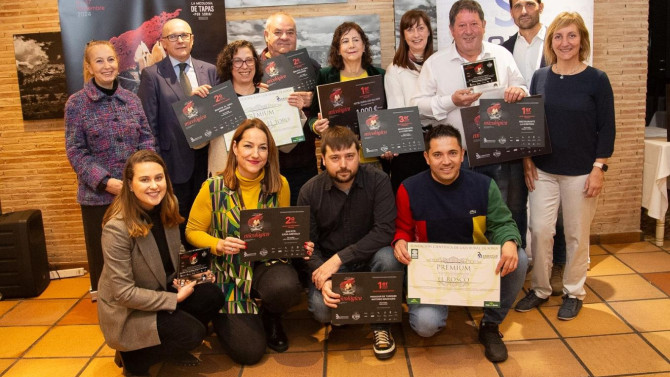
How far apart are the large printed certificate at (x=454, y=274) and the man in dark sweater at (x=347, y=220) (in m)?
0.17

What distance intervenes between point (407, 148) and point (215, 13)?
1774mm

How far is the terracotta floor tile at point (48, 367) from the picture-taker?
310 centimetres

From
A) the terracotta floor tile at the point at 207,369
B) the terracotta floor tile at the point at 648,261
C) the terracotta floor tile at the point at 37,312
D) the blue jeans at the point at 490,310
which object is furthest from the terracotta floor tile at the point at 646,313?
the terracotta floor tile at the point at 37,312

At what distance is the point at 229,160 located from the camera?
3189 mm

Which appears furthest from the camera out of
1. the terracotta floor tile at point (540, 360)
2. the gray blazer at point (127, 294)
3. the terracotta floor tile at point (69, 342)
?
the terracotta floor tile at point (69, 342)

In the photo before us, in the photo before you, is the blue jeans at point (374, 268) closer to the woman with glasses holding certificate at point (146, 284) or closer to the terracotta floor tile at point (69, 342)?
the woman with glasses holding certificate at point (146, 284)

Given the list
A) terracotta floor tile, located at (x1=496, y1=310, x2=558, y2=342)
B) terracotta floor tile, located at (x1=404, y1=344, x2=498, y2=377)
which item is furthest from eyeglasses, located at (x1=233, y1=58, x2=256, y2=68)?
terracotta floor tile, located at (x1=496, y1=310, x2=558, y2=342)

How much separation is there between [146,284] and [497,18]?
9.89 feet

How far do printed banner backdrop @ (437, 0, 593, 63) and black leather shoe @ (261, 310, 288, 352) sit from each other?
7.53 ft

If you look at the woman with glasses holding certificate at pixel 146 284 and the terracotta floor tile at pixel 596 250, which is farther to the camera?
the terracotta floor tile at pixel 596 250

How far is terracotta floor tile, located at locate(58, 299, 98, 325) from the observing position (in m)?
Answer: 3.77

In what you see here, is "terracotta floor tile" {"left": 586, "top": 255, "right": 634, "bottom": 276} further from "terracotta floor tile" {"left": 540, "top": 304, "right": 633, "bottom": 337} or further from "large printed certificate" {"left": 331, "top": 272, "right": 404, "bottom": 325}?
"large printed certificate" {"left": 331, "top": 272, "right": 404, "bottom": 325}

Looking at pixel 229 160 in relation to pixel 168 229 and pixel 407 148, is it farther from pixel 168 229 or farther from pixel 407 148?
pixel 407 148

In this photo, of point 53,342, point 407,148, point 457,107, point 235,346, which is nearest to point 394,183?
point 407,148
